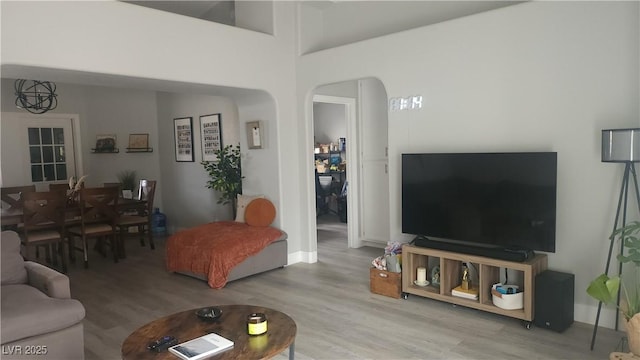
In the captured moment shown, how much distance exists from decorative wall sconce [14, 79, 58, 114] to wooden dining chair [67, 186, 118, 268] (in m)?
2.04

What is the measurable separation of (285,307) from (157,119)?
4927 millimetres

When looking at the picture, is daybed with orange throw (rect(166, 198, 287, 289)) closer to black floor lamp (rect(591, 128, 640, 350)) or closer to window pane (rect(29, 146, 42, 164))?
black floor lamp (rect(591, 128, 640, 350))

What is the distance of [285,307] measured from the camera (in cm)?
405

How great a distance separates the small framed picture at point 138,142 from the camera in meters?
7.82

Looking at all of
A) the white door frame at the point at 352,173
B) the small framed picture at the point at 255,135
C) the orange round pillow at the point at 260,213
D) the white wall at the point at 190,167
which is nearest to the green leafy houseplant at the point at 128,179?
the white wall at the point at 190,167

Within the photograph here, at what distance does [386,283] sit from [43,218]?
3871 millimetres

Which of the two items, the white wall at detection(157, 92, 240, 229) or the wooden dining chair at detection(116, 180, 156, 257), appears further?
the white wall at detection(157, 92, 240, 229)

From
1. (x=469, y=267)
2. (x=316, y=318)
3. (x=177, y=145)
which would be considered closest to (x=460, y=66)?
(x=469, y=267)

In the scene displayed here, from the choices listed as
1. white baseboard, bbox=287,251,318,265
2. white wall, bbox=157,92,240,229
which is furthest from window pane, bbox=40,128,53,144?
white baseboard, bbox=287,251,318,265

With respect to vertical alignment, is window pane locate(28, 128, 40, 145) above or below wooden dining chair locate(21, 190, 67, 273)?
above

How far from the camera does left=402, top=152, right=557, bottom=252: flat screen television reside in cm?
346

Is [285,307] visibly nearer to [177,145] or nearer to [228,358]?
[228,358]

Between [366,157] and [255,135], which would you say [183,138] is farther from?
[366,157]

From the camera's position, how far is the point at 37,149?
7.43m
